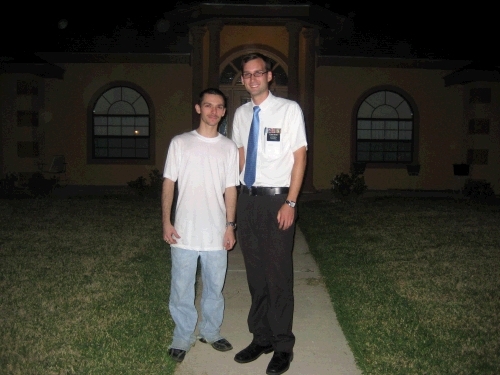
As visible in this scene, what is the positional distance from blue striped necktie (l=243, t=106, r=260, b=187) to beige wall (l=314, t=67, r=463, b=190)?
457 inches

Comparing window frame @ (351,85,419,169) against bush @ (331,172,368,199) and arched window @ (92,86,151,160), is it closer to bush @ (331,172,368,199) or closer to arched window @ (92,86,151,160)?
bush @ (331,172,368,199)

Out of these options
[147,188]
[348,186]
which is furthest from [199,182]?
[147,188]

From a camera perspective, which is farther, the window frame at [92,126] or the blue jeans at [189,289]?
the window frame at [92,126]

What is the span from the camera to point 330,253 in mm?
7543

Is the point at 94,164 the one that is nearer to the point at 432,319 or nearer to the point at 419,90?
the point at 419,90

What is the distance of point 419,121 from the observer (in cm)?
1570

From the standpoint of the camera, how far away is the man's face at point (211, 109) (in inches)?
161

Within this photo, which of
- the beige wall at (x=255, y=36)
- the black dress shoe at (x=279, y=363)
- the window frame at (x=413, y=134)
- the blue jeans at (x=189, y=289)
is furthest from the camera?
the window frame at (x=413, y=134)

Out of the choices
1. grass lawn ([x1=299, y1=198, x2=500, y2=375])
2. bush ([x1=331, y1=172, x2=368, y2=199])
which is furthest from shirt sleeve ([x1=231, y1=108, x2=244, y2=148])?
bush ([x1=331, y1=172, x2=368, y2=199])

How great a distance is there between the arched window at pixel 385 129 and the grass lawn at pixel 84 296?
7854 millimetres

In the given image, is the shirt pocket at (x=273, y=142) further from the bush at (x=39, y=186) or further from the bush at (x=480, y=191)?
the bush at (x=480, y=191)

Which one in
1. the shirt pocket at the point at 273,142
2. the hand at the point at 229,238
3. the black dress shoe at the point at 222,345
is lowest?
the black dress shoe at the point at 222,345

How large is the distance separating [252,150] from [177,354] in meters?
1.54

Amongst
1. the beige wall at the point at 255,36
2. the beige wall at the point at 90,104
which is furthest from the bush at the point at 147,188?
the beige wall at the point at 255,36
